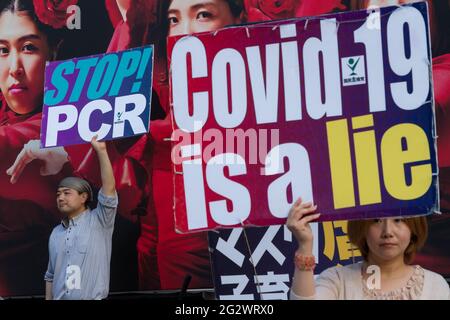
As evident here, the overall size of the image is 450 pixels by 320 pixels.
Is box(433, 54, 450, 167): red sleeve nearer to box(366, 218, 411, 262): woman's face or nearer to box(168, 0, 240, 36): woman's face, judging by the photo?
box(168, 0, 240, 36): woman's face

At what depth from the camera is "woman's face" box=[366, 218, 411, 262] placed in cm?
374

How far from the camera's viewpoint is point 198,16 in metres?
5.84

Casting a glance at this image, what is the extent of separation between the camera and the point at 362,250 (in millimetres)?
3838

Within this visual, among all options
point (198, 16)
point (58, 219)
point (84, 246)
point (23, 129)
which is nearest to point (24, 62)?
point (23, 129)

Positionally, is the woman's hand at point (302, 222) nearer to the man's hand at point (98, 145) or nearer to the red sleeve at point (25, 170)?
the man's hand at point (98, 145)

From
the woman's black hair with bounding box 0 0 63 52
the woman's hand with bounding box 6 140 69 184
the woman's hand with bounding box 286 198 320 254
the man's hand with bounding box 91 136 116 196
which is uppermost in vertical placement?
the woman's black hair with bounding box 0 0 63 52

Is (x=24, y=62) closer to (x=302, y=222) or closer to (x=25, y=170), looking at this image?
(x=25, y=170)

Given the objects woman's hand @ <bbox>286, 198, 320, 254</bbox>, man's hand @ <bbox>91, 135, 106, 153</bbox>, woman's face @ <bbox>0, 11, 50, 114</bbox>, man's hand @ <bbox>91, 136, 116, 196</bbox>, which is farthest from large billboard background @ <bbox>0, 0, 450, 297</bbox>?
woman's hand @ <bbox>286, 198, 320, 254</bbox>

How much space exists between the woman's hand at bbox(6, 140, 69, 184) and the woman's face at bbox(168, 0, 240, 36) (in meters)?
1.05

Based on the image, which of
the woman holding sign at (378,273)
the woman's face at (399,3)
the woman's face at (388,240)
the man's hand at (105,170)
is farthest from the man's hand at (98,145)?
the woman's face at (388,240)

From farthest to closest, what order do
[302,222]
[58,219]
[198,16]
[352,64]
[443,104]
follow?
[58,219] → [198,16] → [443,104] → [352,64] → [302,222]

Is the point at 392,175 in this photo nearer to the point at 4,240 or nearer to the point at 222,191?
the point at 222,191

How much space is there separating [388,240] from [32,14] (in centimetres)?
332
